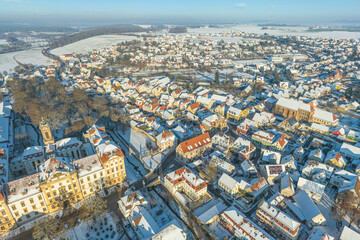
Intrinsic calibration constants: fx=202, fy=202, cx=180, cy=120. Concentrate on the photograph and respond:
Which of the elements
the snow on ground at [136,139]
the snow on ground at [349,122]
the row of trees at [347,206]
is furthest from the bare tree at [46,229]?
the snow on ground at [349,122]

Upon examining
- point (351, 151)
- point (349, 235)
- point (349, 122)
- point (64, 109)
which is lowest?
point (349, 235)

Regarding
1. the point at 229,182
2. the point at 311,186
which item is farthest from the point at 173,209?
the point at 311,186

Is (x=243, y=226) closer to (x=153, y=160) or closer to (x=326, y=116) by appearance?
(x=153, y=160)

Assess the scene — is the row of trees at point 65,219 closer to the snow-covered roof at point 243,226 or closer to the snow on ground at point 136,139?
the snow on ground at point 136,139

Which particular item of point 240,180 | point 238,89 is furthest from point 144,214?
point 238,89

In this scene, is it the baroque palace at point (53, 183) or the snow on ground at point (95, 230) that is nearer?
the snow on ground at point (95, 230)

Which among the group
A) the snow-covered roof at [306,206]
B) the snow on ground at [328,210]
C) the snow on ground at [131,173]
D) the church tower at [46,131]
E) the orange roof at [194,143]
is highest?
the church tower at [46,131]

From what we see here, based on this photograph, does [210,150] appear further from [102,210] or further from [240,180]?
[102,210]
